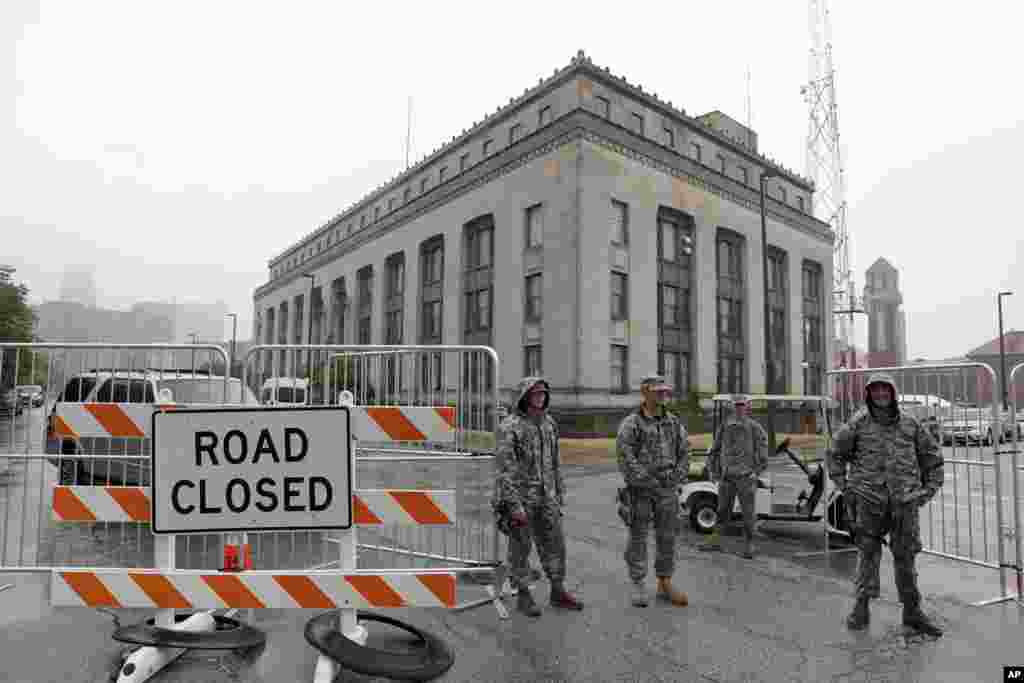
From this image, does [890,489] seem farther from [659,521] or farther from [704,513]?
[704,513]

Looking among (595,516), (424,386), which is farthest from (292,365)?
(595,516)

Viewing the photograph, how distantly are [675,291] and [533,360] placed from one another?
876 cm

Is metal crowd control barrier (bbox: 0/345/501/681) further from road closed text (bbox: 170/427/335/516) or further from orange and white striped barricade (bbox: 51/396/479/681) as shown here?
road closed text (bbox: 170/427/335/516)

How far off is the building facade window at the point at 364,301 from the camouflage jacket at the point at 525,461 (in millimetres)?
39749

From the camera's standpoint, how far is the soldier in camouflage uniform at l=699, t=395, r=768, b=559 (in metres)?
7.48

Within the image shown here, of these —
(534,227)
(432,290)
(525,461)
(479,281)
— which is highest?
(534,227)

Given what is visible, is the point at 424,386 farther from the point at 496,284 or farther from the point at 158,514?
the point at 496,284

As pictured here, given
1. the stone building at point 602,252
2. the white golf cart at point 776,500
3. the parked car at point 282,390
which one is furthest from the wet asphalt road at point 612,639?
the stone building at point 602,252

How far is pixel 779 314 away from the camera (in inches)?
1554

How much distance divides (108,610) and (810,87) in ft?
204

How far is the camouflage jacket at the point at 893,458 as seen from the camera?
194 inches

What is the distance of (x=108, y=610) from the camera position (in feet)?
17.1

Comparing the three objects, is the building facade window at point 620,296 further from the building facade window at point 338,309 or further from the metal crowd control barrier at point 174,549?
the building facade window at point 338,309

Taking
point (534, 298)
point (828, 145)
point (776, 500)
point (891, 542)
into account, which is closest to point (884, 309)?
point (828, 145)
